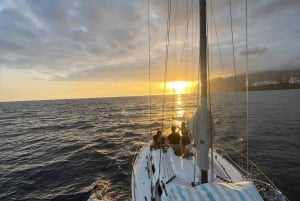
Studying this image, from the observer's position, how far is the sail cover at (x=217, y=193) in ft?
14.3

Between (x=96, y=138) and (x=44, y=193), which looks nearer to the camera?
(x=44, y=193)

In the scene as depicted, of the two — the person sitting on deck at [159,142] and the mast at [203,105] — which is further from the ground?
the mast at [203,105]

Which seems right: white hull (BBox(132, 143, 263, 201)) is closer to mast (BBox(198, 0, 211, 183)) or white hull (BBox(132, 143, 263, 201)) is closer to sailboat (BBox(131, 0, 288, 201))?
sailboat (BBox(131, 0, 288, 201))

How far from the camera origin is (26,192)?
14430 millimetres

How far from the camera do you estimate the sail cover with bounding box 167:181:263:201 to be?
436cm

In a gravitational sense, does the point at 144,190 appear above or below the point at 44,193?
above

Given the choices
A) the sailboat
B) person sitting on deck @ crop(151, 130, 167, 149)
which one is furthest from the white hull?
person sitting on deck @ crop(151, 130, 167, 149)

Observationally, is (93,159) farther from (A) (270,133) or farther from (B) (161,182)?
(A) (270,133)

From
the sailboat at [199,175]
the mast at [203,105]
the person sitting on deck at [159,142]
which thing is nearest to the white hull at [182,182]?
the sailboat at [199,175]

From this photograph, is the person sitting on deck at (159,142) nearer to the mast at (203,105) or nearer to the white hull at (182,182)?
the white hull at (182,182)

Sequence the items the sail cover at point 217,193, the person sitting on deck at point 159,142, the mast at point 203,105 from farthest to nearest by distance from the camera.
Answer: the person sitting on deck at point 159,142 → the mast at point 203,105 → the sail cover at point 217,193

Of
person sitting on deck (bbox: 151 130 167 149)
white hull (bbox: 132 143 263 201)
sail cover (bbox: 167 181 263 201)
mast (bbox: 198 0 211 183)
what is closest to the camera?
sail cover (bbox: 167 181 263 201)

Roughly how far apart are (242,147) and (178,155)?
15131 mm

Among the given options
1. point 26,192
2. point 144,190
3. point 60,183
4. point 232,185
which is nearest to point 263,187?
point 144,190
